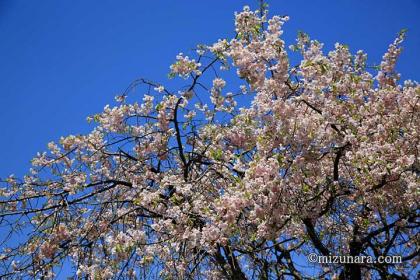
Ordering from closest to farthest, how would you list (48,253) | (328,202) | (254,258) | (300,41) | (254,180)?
(254,180) → (254,258) → (328,202) → (48,253) → (300,41)

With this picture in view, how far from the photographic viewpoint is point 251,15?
5.32 metres

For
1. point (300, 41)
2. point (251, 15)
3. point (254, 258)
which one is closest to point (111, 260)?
point (254, 258)

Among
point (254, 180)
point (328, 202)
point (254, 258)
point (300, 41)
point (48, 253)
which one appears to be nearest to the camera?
point (254, 180)

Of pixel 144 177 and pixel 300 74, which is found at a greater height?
pixel 300 74

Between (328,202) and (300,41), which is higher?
(300,41)

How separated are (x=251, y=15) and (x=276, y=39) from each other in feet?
2.18

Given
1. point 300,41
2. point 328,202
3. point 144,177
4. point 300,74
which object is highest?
point 300,41

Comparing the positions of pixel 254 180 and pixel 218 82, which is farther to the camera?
pixel 218 82

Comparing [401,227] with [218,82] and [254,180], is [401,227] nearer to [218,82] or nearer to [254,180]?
[254,180]

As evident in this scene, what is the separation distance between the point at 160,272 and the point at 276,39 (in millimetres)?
2931

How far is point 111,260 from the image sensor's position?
4.86m

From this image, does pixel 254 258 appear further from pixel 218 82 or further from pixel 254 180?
pixel 218 82

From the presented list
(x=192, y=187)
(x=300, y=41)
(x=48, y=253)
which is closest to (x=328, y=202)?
(x=192, y=187)

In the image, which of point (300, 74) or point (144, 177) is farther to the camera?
point (144, 177)
